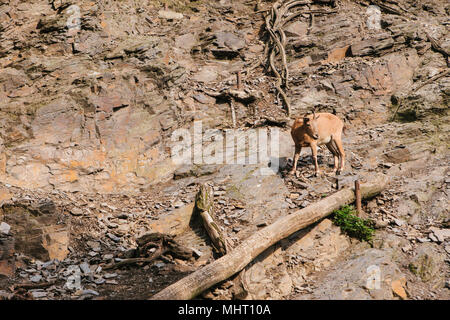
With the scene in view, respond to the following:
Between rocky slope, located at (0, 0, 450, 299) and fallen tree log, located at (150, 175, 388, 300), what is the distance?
0.42 meters

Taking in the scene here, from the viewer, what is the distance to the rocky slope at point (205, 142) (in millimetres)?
7934

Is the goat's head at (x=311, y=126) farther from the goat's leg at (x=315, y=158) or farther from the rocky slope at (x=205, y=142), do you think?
the rocky slope at (x=205, y=142)

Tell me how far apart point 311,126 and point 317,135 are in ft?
1.25

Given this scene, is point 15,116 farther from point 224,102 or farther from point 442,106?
point 442,106

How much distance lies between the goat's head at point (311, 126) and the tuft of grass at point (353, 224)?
7.67 ft

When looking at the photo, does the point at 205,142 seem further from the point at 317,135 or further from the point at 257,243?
the point at 257,243

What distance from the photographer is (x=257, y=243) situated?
7.74m

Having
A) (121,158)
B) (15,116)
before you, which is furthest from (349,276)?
(15,116)

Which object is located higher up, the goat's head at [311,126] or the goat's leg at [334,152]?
the goat's head at [311,126]

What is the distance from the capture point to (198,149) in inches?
494

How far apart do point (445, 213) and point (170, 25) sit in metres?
14.5

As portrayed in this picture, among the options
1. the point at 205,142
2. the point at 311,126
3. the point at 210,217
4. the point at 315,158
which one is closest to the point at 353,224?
the point at 315,158

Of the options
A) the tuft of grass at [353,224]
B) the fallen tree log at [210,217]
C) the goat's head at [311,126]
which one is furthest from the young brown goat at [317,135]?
the fallen tree log at [210,217]

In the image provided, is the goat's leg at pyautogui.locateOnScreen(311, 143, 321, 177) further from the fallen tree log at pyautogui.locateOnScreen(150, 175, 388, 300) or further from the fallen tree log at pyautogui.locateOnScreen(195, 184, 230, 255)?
the fallen tree log at pyautogui.locateOnScreen(195, 184, 230, 255)
